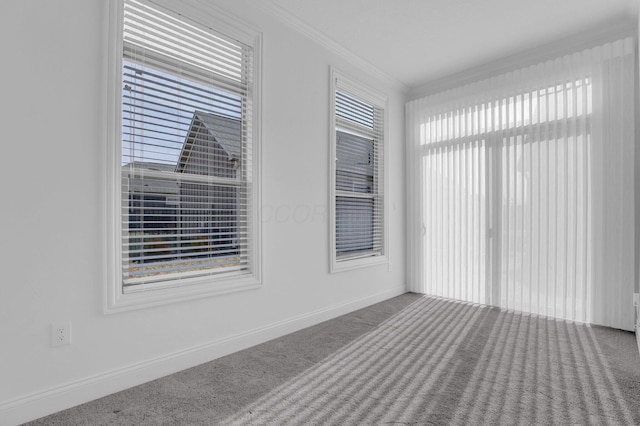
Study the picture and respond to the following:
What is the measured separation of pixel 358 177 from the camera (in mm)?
4180

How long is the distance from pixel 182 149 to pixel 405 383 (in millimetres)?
2182

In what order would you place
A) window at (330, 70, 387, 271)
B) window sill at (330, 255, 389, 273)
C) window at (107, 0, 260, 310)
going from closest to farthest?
1. window at (107, 0, 260, 310)
2. window sill at (330, 255, 389, 273)
3. window at (330, 70, 387, 271)

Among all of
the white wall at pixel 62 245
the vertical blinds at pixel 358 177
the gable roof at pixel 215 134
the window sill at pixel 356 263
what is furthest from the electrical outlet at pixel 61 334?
the vertical blinds at pixel 358 177

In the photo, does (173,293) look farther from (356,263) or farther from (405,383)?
(356,263)

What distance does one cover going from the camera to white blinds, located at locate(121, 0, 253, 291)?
2246 mm

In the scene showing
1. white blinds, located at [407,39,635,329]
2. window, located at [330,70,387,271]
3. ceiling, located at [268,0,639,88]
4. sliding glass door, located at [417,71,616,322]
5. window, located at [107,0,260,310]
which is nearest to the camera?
window, located at [107,0,260,310]

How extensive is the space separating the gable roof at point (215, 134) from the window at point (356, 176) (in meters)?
1.15

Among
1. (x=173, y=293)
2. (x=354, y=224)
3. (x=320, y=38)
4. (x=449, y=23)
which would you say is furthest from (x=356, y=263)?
(x=449, y=23)

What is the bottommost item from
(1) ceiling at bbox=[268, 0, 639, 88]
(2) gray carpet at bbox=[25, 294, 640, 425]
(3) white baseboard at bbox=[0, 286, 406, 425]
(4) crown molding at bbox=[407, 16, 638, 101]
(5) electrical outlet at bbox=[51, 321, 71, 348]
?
(2) gray carpet at bbox=[25, 294, 640, 425]

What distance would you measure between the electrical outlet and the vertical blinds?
2489 mm

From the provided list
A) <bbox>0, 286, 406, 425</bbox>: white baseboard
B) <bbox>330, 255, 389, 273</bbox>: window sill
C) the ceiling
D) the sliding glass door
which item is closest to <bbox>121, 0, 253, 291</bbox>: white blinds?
<bbox>0, 286, 406, 425</bbox>: white baseboard

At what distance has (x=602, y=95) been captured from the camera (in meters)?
3.27

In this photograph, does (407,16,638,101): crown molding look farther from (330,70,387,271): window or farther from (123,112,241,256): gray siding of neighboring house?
(123,112,241,256): gray siding of neighboring house

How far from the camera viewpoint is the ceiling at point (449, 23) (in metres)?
2.97
